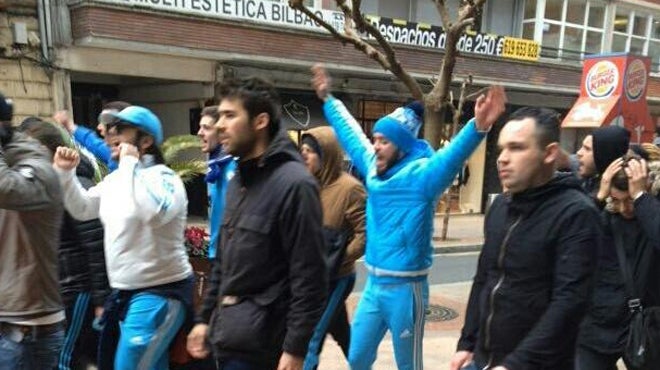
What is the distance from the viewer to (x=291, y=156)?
8.46ft

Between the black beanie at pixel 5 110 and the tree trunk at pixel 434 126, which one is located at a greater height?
the black beanie at pixel 5 110

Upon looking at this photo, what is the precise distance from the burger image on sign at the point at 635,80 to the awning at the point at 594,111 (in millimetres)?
350

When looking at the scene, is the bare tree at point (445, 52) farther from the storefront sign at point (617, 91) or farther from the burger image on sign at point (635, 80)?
the burger image on sign at point (635, 80)

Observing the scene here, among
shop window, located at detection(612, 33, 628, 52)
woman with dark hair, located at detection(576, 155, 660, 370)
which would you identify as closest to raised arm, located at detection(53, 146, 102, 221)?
woman with dark hair, located at detection(576, 155, 660, 370)

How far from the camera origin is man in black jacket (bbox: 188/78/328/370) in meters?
2.41

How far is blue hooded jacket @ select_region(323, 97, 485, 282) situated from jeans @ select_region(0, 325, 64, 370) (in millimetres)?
1841

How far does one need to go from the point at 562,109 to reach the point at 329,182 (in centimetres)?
1817

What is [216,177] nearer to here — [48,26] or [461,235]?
[48,26]

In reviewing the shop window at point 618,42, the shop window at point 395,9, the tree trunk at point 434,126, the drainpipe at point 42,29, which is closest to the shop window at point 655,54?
the shop window at point 618,42

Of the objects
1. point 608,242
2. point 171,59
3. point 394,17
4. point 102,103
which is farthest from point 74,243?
point 394,17

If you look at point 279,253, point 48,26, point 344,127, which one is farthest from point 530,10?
point 279,253

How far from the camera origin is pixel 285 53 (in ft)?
46.0

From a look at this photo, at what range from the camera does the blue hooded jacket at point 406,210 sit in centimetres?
353

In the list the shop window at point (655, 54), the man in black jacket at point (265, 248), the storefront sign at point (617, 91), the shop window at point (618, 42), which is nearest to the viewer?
the man in black jacket at point (265, 248)
